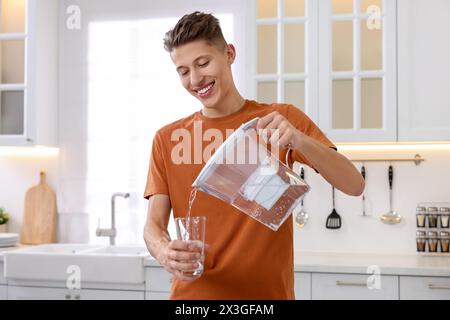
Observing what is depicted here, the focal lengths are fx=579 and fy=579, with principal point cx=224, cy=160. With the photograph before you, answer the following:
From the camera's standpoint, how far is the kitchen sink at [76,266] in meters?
2.74

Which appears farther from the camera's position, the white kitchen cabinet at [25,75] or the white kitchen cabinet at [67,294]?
the white kitchen cabinet at [25,75]

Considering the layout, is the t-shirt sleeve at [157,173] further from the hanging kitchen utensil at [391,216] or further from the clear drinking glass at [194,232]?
the hanging kitchen utensil at [391,216]

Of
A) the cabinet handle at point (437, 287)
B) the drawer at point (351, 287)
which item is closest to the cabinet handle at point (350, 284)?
the drawer at point (351, 287)

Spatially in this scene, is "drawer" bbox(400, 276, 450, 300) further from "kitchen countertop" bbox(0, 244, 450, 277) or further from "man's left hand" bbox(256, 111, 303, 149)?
"man's left hand" bbox(256, 111, 303, 149)

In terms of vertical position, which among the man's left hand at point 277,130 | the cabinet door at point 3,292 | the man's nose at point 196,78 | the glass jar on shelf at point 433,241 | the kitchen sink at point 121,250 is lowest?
the cabinet door at point 3,292

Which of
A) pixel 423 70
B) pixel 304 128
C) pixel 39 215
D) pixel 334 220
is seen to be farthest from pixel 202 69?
pixel 39 215

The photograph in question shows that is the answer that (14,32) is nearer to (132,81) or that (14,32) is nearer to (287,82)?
(132,81)

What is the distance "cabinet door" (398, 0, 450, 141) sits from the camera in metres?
2.77

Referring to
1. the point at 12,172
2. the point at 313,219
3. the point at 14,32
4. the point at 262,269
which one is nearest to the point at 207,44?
the point at 262,269

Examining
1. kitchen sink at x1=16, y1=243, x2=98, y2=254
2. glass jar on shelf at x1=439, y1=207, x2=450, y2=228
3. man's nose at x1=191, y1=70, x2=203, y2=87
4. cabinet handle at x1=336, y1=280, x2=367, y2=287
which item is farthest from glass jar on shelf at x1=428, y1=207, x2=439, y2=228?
man's nose at x1=191, y1=70, x2=203, y2=87

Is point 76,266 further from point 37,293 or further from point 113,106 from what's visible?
point 113,106

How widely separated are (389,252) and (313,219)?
435 millimetres

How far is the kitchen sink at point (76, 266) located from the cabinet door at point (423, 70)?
143 cm
